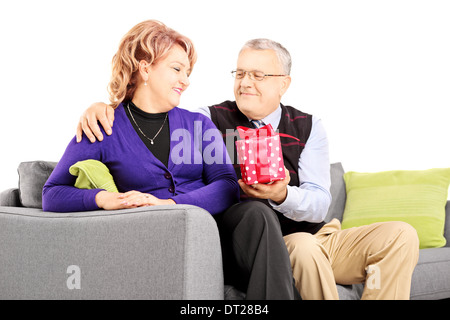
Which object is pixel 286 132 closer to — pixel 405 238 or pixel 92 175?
pixel 405 238

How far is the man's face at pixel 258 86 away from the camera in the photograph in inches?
84.0

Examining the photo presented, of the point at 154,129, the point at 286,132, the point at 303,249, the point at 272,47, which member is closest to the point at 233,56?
the point at 272,47

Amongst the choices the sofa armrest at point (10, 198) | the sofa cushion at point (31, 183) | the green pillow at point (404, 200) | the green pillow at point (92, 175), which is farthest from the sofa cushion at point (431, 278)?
the sofa armrest at point (10, 198)

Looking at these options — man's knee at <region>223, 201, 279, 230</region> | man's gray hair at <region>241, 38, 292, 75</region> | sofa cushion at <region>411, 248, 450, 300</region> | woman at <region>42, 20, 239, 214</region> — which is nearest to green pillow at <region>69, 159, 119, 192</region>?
woman at <region>42, 20, 239, 214</region>

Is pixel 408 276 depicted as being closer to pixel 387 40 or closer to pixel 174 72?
pixel 174 72

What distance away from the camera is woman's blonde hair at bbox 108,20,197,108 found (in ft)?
5.95

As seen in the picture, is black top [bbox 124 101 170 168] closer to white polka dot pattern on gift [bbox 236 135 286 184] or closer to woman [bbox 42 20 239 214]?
woman [bbox 42 20 239 214]

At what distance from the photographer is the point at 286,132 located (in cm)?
211

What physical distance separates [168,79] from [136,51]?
0.17m

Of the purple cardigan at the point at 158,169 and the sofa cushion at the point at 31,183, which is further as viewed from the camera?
the sofa cushion at the point at 31,183

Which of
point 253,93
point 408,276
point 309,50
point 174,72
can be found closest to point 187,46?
point 174,72

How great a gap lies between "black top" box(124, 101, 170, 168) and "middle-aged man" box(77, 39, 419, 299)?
3.9 inches

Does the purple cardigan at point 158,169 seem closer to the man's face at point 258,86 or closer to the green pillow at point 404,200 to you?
the man's face at point 258,86

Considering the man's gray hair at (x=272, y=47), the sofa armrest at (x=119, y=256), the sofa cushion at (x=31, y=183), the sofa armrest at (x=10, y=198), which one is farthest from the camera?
the man's gray hair at (x=272, y=47)
